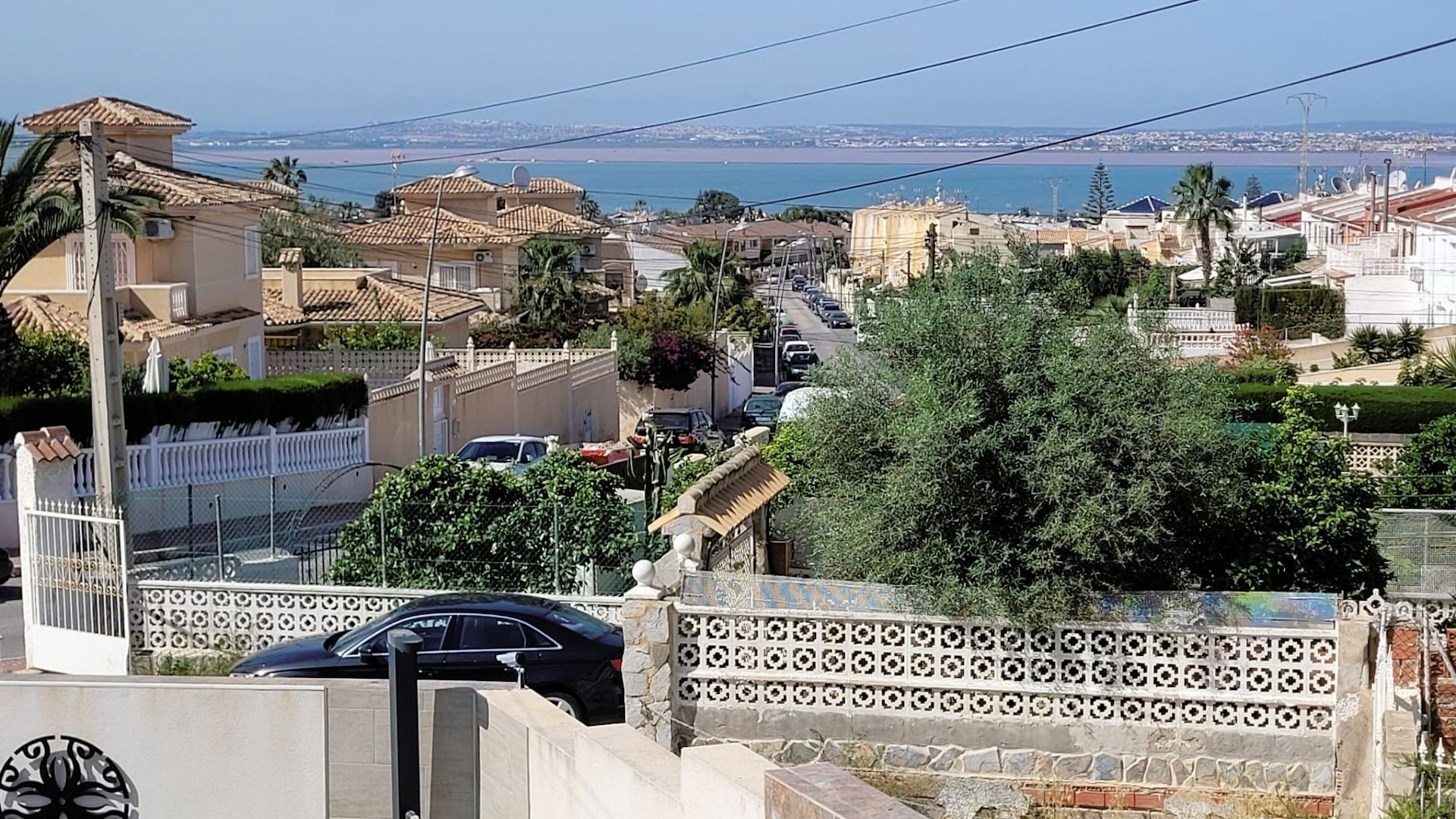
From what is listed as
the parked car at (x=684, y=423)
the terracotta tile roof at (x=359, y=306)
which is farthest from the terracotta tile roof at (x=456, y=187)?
the parked car at (x=684, y=423)

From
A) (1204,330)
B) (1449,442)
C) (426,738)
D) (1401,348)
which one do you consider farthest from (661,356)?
(426,738)

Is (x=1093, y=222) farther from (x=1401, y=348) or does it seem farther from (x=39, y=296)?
(x=39, y=296)

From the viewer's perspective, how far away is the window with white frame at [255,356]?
123ft

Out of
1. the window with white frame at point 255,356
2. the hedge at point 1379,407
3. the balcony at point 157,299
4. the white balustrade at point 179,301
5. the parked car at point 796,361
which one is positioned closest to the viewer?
the hedge at point 1379,407

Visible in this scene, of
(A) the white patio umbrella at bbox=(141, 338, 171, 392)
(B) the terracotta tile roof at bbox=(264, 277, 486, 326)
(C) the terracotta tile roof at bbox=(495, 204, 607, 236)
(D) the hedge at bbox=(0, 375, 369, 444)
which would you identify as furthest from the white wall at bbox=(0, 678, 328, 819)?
(C) the terracotta tile roof at bbox=(495, 204, 607, 236)

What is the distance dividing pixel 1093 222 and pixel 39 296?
477 ft

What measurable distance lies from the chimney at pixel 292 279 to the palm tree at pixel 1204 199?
48.1 m

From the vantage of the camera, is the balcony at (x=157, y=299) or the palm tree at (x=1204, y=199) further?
the palm tree at (x=1204, y=199)

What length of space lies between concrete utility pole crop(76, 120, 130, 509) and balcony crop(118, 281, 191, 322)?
1578 cm

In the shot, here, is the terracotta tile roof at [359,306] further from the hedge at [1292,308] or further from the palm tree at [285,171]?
the palm tree at [285,171]

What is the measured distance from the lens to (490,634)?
13.5 metres

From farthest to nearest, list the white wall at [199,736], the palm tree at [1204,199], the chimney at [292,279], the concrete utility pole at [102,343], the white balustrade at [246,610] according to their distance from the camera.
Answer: the palm tree at [1204,199], the chimney at [292,279], the concrete utility pole at [102,343], the white balustrade at [246,610], the white wall at [199,736]

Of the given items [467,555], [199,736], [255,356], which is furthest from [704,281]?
[199,736]

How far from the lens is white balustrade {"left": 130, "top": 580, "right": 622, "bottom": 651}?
15.4m
